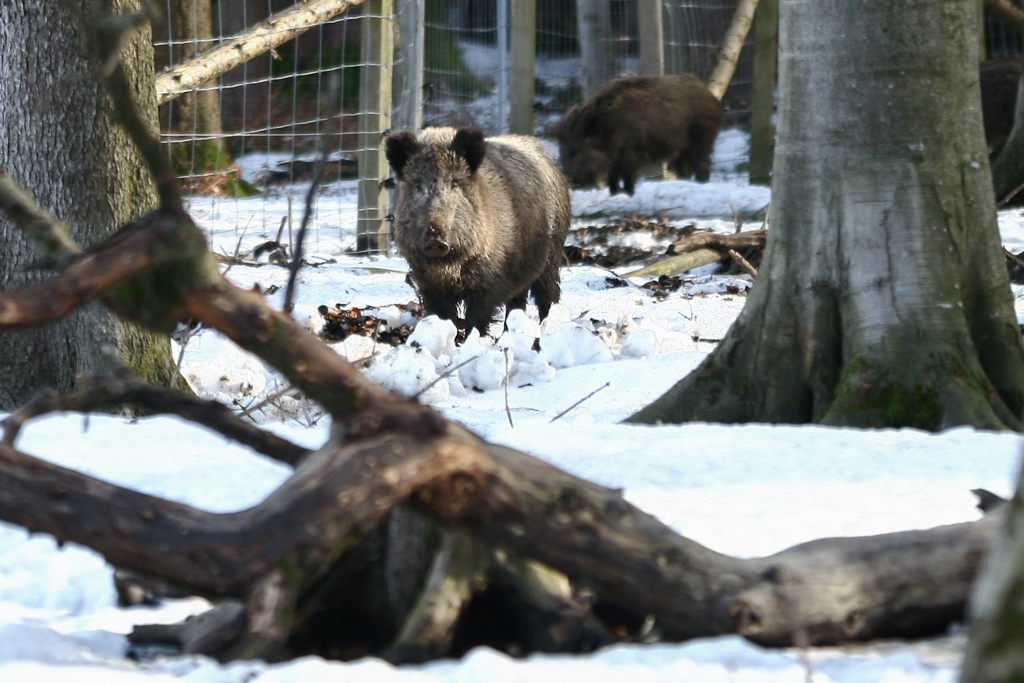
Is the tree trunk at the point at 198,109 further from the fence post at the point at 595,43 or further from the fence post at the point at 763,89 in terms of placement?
the fence post at the point at 763,89

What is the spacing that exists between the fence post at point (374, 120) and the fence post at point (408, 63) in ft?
0.53

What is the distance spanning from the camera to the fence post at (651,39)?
16.0 metres

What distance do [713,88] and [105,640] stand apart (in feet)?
51.4

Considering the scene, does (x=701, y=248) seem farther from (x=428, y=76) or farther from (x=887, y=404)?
(x=428, y=76)

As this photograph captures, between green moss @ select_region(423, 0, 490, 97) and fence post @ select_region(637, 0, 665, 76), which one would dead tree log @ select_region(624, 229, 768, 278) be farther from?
green moss @ select_region(423, 0, 490, 97)

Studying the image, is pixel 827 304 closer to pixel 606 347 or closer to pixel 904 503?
pixel 904 503

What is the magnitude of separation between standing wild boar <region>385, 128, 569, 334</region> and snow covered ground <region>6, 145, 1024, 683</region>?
2.83 feet

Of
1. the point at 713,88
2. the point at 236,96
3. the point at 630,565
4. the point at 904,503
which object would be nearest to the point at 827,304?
the point at 904,503

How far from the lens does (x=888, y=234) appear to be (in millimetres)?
3953

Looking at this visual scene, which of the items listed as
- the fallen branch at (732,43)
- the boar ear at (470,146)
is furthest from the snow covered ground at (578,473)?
the fallen branch at (732,43)

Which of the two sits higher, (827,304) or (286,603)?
(827,304)

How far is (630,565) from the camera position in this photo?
2045mm

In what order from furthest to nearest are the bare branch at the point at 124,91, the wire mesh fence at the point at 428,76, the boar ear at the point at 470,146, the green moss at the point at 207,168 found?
the wire mesh fence at the point at 428,76
the green moss at the point at 207,168
the boar ear at the point at 470,146
the bare branch at the point at 124,91

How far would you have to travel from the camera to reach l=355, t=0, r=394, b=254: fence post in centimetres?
1043
